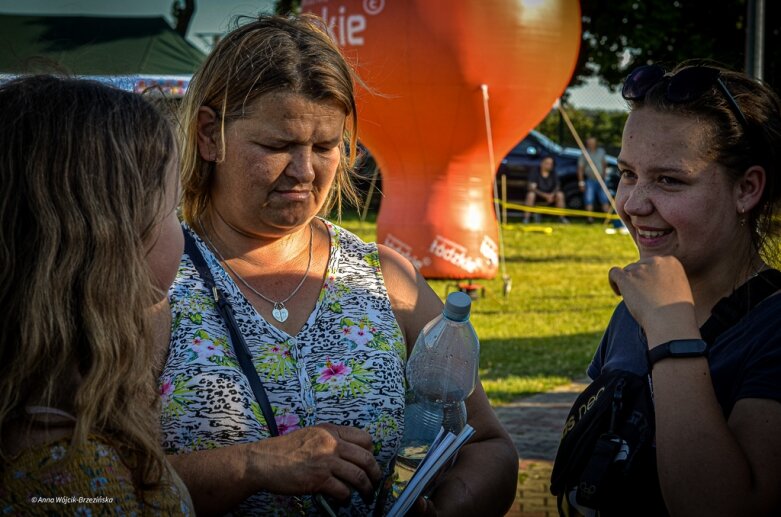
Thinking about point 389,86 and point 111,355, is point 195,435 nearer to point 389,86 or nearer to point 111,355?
point 111,355

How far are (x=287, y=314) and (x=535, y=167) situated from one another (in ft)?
70.0

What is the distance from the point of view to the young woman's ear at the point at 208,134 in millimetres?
2637

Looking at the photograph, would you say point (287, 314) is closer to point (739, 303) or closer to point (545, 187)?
point (739, 303)

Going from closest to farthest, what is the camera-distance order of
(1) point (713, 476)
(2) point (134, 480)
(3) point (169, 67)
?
1. (2) point (134, 480)
2. (1) point (713, 476)
3. (3) point (169, 67)

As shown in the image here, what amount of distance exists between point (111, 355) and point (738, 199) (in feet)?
5.36

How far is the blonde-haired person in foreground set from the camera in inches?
65.7

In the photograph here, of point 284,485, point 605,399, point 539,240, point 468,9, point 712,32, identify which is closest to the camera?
point 284,485

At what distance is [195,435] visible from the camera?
2.32 metres

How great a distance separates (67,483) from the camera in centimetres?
164

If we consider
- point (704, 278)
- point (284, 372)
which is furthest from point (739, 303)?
point (284, 372)

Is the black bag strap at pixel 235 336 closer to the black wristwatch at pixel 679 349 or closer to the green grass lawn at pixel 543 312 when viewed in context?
the black wristwatch at pixel 679 349

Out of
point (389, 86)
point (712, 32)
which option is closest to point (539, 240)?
point (389, 86)

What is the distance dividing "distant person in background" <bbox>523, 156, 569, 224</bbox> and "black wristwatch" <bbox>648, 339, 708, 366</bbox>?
20906 mm

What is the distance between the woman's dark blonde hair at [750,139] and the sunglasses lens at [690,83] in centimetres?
1
